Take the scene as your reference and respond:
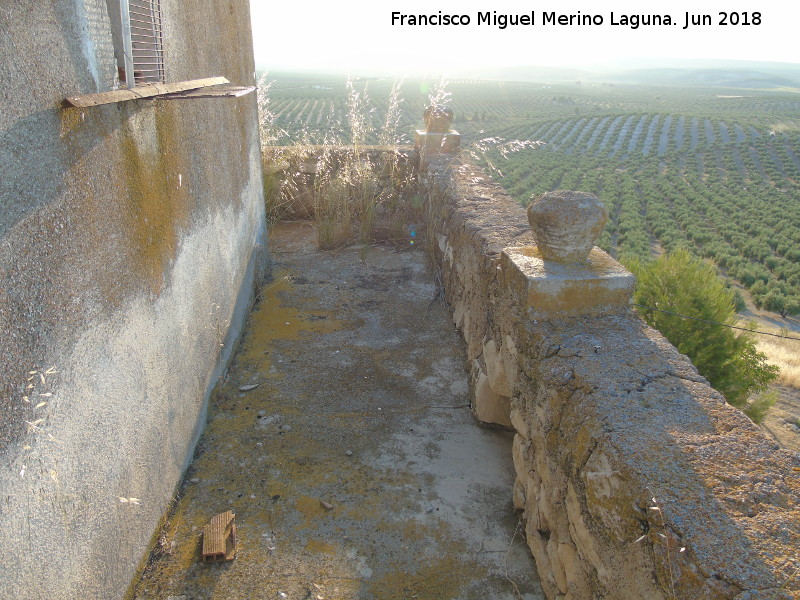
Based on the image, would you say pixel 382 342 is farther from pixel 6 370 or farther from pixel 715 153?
pixel 715 153

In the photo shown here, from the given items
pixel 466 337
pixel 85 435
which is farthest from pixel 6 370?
pixel 466 337

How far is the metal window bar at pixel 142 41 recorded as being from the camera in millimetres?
2160

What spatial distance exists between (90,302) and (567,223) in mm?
1900

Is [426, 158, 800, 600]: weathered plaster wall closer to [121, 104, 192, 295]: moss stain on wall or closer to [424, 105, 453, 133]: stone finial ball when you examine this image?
[121, 104, 192, 295]: moss stain on wall

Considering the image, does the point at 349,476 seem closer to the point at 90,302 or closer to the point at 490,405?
the point at 490,405

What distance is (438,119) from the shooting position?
6.54 m

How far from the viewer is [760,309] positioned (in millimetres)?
17281

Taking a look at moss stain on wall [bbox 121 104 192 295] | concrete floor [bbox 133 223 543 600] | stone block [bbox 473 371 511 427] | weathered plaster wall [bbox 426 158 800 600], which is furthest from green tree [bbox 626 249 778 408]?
moss stain on wall [bbox 121 104 192 295]

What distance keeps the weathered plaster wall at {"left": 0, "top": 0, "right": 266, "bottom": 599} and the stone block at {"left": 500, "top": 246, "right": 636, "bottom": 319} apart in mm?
1606

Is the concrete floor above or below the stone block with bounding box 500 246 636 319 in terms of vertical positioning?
below

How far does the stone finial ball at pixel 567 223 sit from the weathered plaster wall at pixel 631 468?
0.22 meters

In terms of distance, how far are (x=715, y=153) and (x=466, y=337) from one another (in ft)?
145

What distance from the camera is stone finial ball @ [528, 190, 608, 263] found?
257cm

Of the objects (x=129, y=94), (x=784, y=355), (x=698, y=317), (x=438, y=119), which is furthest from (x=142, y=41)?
(x=784, y=355)
